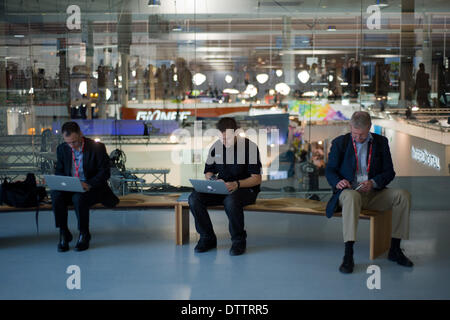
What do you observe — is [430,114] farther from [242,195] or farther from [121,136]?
[121,136]

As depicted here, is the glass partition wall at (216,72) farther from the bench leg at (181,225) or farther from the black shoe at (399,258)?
the black shoe at (399,258)

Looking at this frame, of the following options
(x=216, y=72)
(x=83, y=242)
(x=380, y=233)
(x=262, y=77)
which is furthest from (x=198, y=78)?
(x=380, y=233)

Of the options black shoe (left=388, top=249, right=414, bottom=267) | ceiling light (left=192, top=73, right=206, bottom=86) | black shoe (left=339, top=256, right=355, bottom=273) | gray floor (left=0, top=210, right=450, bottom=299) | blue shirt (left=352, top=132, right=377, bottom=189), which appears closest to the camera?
gray floor (left=0, top=210, right=450, bottom=299)

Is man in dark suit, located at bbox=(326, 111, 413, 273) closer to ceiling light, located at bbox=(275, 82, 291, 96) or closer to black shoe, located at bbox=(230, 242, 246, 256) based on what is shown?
black shoe, located at bbox=(230, 242, 246, 256)

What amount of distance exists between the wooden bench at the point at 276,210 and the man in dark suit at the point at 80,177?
0.21 meters

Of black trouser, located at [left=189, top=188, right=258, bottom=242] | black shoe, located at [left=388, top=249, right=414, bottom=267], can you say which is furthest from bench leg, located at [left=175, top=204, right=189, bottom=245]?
black shoe, located at [left=388, top=249, right=414, bottom=267]

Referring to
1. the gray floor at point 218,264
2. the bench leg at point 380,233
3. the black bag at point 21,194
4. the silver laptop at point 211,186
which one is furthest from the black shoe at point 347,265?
the black bag at point 21,194

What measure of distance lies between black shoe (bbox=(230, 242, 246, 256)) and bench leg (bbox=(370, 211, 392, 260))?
1111 mm

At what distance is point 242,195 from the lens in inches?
221

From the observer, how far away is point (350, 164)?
5.32m

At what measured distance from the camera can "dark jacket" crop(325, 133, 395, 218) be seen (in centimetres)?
529

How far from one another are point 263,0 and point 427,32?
6.66 ft

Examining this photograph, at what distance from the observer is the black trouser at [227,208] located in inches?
217
